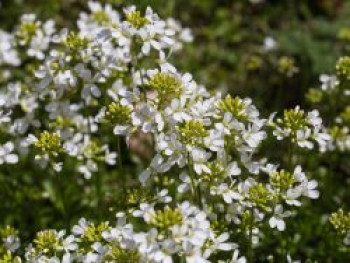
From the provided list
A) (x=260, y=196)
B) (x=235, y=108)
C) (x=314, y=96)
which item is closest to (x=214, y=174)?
(x=260, y=196)

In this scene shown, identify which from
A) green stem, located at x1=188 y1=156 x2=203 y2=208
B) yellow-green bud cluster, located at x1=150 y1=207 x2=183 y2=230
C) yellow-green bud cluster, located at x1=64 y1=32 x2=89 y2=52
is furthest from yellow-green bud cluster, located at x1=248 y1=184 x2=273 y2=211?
yellow-green bud cluster, located at x1=64 y1=32 x2=89 y2=52

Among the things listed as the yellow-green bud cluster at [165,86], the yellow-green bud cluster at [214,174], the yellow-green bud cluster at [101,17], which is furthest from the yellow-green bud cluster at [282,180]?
the yellow-green bud cluster at [101,17]

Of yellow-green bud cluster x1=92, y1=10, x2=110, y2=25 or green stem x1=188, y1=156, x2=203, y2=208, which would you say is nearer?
green stem x1=188, y1=156, x2=203, y2=208

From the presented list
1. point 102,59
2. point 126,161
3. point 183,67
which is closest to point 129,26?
point 102,59

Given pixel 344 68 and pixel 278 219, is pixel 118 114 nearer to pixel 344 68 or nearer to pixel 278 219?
pixel 278 219

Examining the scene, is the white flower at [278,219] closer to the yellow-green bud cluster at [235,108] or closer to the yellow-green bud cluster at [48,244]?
the yellow-green bud cluster at [235,108]

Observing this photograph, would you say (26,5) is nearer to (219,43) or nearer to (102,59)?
(219,43)

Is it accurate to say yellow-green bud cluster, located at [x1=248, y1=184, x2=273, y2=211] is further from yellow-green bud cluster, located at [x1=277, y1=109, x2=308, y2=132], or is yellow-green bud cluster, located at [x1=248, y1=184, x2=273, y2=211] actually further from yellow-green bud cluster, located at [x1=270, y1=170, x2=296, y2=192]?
yellow-green bud cluster, located at [x1=277, y1=109, x2=308, y2=132]

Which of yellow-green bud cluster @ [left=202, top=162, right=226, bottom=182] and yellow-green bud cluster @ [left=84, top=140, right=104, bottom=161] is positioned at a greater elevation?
yellow-green bud cluster @ [left=84, top=140, right=104, bottom=161]
